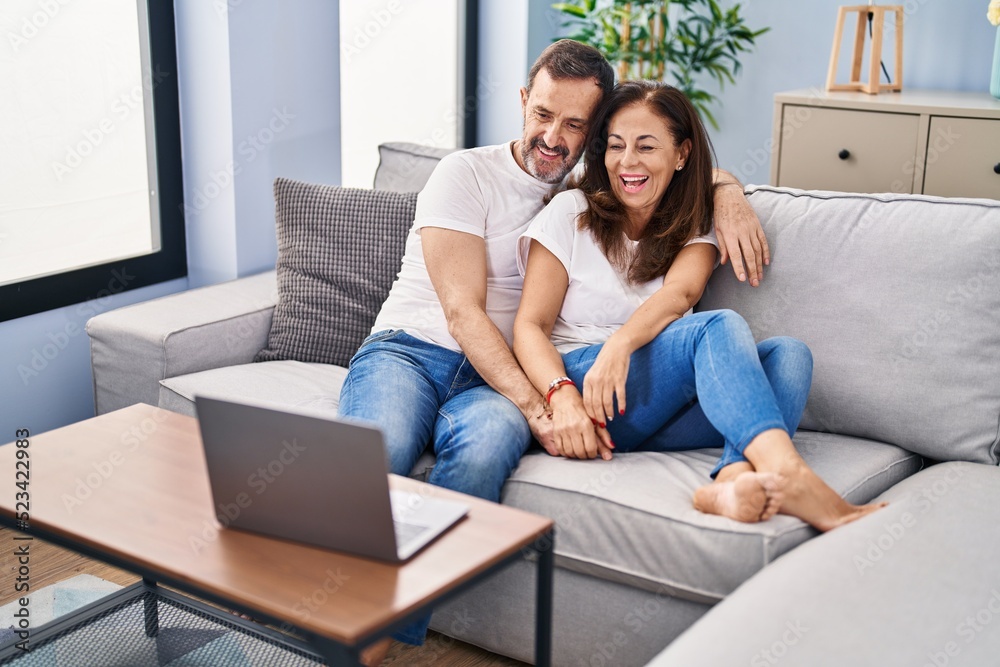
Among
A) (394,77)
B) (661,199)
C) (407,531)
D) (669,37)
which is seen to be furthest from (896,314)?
(394,77)

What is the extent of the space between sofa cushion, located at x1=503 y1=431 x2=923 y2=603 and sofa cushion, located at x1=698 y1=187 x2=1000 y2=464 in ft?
0.30

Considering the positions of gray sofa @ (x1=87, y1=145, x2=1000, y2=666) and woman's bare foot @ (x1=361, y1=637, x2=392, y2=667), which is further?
woman's bare foot @ (x1=361, y1=637, x2=392, y2=667)

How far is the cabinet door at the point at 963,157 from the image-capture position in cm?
274

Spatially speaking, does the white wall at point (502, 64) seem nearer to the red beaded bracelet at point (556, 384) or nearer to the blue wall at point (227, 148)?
the blue wall at point (227, 148)

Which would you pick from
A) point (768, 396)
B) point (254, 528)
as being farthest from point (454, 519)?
point (768, 396)

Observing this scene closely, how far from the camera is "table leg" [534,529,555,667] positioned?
1.35 m

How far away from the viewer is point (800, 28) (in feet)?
11.6

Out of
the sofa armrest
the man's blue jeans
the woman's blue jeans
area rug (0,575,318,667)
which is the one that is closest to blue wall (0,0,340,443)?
the sofa armrest

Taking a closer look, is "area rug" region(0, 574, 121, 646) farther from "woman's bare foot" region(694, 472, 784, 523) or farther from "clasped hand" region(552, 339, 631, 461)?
"woman's bare foot" region(694, 472, 784, 523)

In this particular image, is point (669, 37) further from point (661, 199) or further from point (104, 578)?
point (104, 578)

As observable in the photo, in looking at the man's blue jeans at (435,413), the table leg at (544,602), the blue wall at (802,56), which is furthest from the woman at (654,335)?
the blue wall at (802,56)

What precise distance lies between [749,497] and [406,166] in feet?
4.70

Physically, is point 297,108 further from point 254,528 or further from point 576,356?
point 254,528

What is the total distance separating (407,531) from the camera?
4.17 feet
